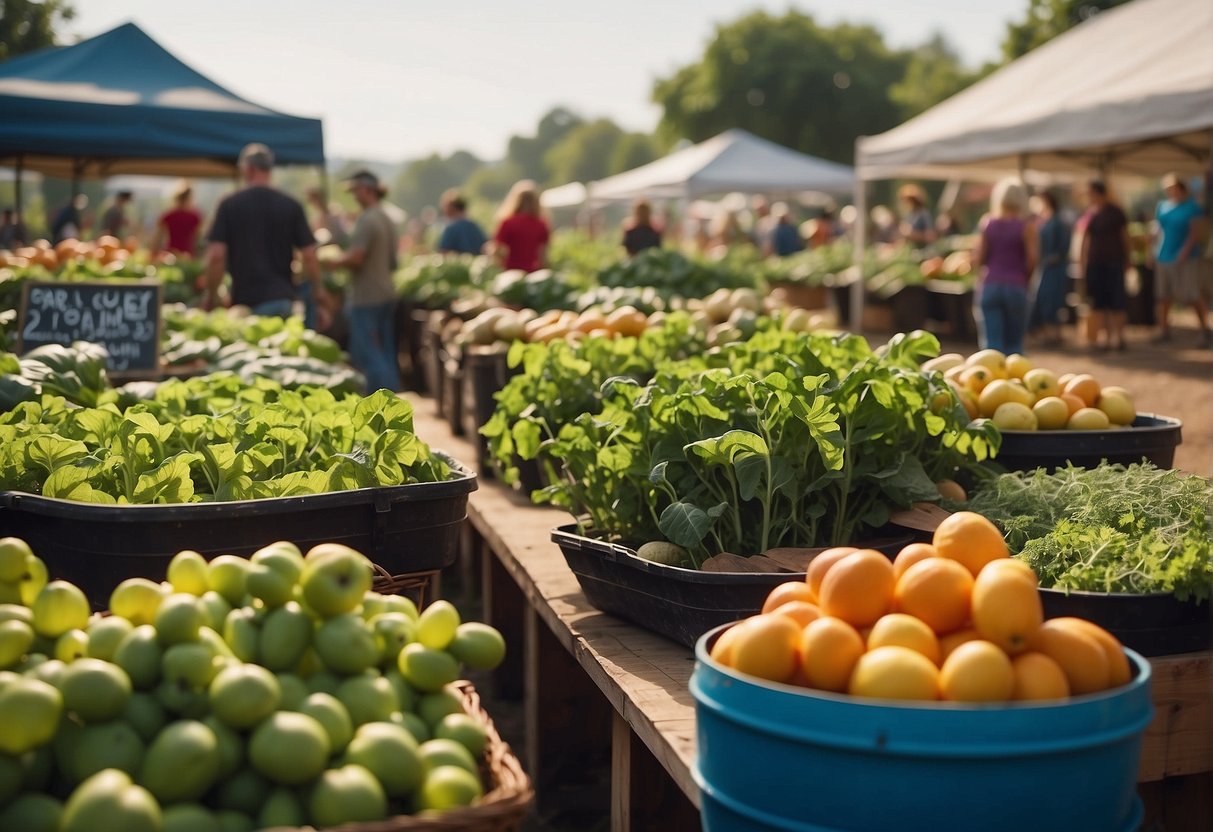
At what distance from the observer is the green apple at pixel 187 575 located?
1.92m

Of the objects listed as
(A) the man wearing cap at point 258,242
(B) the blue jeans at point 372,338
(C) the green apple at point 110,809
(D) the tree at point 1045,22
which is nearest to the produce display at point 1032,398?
(C) the green apple at point 110,809

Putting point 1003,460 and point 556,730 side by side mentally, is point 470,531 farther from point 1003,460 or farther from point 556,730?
point 1003,460

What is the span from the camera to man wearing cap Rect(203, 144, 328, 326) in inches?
300

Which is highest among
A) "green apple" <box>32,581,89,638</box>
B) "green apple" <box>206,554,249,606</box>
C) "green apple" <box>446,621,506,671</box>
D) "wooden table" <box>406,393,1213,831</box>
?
"green apple" <box>206,554,249,606</box>

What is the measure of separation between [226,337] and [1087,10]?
3037 centimetres

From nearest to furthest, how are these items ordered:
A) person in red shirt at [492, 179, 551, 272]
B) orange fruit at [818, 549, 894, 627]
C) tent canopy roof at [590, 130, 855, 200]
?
orange fruit at [818, 549, 894, 627] < person in red shirt at [492, 179, 551, 272] < tent canopy roof at [590, 130, 855, 200]

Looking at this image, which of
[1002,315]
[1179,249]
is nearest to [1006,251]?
[1002,315]

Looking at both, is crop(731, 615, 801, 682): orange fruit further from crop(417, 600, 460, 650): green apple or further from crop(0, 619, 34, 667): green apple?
crop(0, 619, 34, 667): green apple

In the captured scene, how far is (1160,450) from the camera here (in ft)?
12.1

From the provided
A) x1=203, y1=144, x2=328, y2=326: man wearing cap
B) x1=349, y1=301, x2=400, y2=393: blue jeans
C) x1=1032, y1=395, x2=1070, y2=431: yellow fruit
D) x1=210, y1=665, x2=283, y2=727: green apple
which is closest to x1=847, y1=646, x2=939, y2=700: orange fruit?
x1=210, y1=665, x2=283, y2=727: green apple

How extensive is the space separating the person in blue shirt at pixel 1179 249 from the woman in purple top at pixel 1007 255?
180 inches

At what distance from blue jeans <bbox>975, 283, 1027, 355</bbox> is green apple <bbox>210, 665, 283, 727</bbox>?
9.06m

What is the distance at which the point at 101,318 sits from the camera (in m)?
5.18

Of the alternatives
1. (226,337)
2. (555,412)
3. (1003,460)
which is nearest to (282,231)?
(226,337)
